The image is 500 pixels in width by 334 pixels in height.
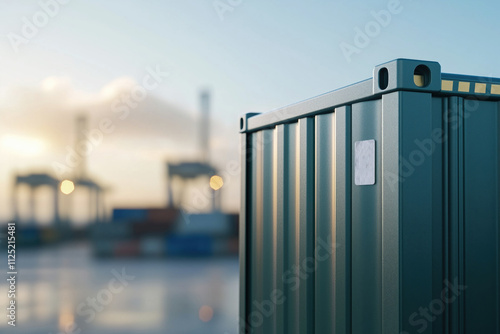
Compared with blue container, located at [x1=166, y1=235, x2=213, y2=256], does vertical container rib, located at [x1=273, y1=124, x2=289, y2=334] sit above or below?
above

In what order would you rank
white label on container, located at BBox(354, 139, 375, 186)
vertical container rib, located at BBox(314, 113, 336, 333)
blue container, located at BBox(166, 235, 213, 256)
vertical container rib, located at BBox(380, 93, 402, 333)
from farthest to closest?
blue container, located at BBox(166, 235, 213, 256) < vertical container rib, located at BBox(314, 113, 336, 333) < white label on container, located at BBox(354, 139, 375, 186) < vertical container rib, located at BBox(380, 93, 402, 333)

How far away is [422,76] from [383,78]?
155 mm

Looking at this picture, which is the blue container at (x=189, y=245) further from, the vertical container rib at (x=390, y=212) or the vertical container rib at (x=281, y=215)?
the vertical container rib at (x=390, y=212)

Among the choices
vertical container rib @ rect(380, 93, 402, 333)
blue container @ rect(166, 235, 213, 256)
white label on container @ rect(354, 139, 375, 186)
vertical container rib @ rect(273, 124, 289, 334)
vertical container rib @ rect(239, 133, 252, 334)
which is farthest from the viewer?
blue container @ rect(166, 235, 213, 256)

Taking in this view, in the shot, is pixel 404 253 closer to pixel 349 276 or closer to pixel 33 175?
pixel 349 276

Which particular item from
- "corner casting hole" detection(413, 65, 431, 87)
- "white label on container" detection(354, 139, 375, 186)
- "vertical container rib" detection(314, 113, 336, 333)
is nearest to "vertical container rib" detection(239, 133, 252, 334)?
"vertical container rib" detection(314, 113, 336, 333)

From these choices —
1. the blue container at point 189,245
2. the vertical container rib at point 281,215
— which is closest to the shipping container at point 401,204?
the vertical container rib at point 281,215

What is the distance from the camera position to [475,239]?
8.09 feet

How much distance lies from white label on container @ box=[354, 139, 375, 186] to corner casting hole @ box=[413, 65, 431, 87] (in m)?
0.30

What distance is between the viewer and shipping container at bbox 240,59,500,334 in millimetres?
2281

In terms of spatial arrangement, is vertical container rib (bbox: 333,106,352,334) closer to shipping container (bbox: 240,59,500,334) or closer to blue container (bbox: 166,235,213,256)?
shipping container (bbox: 240,59,500,334)

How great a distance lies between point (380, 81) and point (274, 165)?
3.75ft
